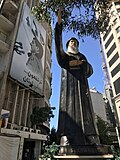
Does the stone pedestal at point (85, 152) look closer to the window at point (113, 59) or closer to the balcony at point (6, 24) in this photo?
the balcony at point (6, 24)

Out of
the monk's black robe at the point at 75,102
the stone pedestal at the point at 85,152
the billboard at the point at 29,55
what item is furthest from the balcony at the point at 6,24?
the stone pedestal at the point at 85,152

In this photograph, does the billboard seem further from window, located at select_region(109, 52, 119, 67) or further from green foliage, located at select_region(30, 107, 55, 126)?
window, located at select_region(109, 52, 119, 67)

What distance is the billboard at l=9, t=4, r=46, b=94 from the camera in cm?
1669

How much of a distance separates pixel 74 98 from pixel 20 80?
38.6ft

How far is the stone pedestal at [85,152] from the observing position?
3.92 meters

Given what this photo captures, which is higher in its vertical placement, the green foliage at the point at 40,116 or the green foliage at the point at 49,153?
the green foliage at the point at 40,116

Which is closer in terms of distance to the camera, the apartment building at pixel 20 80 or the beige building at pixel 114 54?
the apartment building at pixel 20 80

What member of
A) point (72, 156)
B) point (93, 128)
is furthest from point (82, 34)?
point (72, 156)

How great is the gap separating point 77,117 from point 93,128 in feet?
1.92

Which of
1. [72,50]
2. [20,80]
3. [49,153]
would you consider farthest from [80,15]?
Result: [20,80]

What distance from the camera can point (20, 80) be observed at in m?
16.3

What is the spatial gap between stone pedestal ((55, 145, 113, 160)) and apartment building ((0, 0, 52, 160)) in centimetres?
975

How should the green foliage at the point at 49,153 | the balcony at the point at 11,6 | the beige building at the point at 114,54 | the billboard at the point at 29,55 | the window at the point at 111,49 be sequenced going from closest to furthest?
the green foliage at the point at 49,153 < the billboard at the point at 29,55 < the balcony at the point at 11,6 < the beige building at the point at 114,54 < the window at the point at 111,49

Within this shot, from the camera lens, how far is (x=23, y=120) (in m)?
17.0
